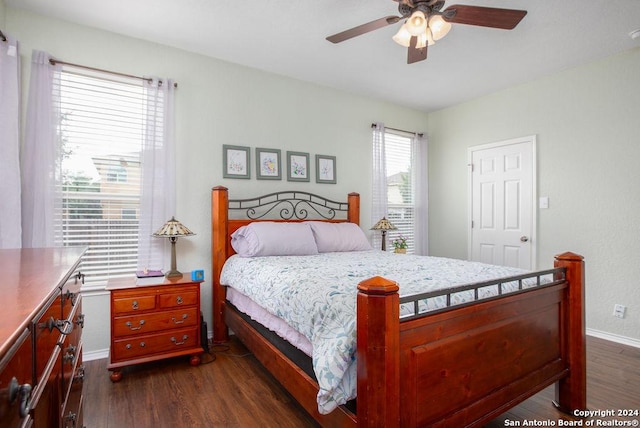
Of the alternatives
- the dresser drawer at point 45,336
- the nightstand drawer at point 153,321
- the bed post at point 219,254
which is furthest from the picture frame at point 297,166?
the dresser drawer at point 45,336

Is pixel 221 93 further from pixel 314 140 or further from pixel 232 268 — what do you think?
pixel 232 268

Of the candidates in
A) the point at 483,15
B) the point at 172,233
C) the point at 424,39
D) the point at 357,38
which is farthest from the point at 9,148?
the point at 483,15

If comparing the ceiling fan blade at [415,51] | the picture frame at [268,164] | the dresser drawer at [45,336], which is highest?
the ceiling fan blade at [415,51]

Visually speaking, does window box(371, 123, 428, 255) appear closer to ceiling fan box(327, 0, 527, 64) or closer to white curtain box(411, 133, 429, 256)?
white curtain box(411, 133, 429, 256)

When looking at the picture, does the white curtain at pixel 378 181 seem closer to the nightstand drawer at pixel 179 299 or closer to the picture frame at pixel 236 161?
the picture frame at pixel 236 161

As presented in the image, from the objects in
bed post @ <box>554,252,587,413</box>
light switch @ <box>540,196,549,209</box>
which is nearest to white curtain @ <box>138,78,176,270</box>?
bed post @ <box>554,252,587,413</box>

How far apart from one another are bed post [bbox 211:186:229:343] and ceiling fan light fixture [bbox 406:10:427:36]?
2.01 metres

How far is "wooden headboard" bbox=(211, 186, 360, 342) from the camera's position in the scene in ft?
10.2

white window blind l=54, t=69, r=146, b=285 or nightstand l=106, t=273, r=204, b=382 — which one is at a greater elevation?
white window blind l=54, t=69, r=146, b=285

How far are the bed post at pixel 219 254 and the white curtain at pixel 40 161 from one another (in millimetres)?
1189

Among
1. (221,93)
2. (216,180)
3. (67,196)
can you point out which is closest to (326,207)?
(216,180)

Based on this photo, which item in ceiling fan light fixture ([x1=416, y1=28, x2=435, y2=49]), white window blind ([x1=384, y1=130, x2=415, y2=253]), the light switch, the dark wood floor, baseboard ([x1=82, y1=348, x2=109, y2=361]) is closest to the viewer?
the dark wood floor

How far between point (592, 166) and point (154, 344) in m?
4.29

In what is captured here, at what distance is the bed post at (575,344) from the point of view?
194cm
